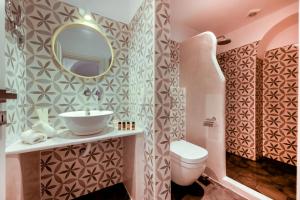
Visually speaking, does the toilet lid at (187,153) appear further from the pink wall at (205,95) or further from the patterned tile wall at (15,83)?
the patterned tile wall at (15,83)

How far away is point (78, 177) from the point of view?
1368mm

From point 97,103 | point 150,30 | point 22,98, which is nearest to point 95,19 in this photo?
point 150,30

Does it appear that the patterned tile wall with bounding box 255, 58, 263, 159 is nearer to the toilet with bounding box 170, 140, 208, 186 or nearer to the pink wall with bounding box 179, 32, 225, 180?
the pink wall with bounding box 179, 32, 225, 180

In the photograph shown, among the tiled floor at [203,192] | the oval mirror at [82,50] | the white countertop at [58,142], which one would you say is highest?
the oval mirror at [82,50]

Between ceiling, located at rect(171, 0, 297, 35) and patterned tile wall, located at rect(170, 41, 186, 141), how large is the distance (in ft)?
1.36

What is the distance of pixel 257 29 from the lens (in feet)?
6.79

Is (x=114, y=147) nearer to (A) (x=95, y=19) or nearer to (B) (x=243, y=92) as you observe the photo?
(A) (x=95, y=19)

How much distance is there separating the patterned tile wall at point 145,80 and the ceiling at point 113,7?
0.54 feet

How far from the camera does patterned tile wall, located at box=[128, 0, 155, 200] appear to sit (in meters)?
1.10

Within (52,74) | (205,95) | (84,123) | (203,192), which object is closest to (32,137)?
(84,123)

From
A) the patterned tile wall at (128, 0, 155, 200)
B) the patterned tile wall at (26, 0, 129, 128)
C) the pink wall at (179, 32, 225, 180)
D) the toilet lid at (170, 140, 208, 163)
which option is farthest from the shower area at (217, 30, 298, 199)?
the patterned tile wall at (26, 0, 129, 128)

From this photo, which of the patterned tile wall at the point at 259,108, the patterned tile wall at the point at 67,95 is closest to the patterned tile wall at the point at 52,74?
the patterned tile wall at the point at 67,95

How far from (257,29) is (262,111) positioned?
129 centimetres

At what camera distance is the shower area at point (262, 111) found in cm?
192
